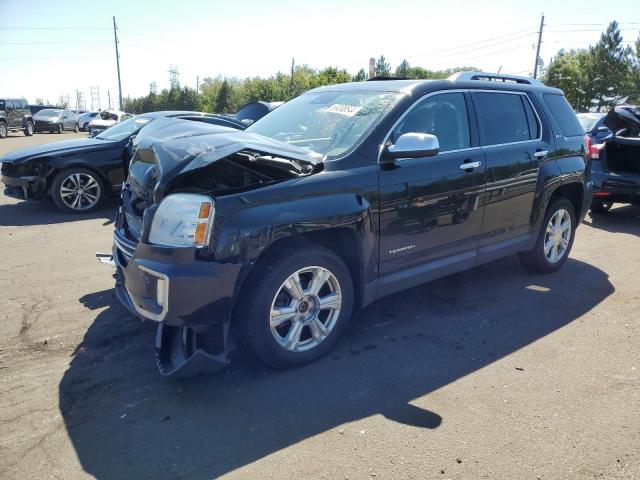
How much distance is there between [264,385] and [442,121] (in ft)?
8.08

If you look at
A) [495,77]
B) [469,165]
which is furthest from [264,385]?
[495,77]

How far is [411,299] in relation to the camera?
461cm

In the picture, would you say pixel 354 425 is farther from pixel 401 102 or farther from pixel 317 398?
pixel 401 102

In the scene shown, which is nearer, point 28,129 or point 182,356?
point 182,356

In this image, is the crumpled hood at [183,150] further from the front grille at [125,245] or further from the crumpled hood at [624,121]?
the crumpled hood at [624,121]

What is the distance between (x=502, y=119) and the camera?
4.52 m

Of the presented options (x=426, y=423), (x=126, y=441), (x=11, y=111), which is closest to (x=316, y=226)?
(x=426, y=423)

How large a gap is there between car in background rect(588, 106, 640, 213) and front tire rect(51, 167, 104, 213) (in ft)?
25.6

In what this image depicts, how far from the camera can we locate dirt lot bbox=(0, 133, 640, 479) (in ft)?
Result: 8.18

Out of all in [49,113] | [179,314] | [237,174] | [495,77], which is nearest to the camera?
[179,314]

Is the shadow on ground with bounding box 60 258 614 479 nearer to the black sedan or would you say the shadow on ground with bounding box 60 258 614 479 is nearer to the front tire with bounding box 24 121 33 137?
the black sedan

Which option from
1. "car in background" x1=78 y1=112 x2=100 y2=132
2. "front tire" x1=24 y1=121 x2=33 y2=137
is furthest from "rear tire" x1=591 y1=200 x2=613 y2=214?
"car in background" x1=78 y1=112 x2=100 y2=132

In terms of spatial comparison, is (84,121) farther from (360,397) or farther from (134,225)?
(360,397)

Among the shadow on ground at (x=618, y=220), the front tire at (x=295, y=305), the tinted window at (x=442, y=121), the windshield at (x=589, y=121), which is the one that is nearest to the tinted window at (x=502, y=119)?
the tinted window at (x=442, y=121)
